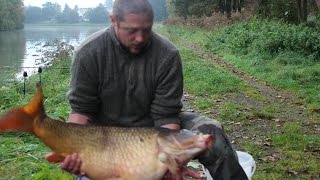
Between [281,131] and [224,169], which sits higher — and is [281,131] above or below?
below

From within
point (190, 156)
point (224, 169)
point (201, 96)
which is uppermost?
point (190, 156)

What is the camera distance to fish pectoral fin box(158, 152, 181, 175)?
9.30 ft

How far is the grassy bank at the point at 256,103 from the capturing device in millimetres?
5266

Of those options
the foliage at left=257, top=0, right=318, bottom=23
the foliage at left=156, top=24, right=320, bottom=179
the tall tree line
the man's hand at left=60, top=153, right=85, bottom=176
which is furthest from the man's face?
the foliage at left=257, top=0, right=318, bottom=23

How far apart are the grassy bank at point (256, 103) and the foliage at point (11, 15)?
52639mm

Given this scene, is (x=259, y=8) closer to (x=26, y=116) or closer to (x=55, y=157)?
(x=55, y=157)

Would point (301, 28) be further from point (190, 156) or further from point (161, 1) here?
point (161, 1)

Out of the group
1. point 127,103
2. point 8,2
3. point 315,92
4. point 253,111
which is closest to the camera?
point 127,103

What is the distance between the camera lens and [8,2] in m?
69.7

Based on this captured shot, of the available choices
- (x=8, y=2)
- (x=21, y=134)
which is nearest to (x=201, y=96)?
(x=21, y=134)

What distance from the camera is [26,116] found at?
9.59ft

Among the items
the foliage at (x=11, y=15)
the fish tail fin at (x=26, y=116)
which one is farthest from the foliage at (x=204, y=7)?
the foliage at (x=11, y=15)

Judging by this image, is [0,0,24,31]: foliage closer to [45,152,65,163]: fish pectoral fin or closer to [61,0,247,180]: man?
[61,0,247,180]: man

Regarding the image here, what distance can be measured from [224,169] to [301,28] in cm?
1301
